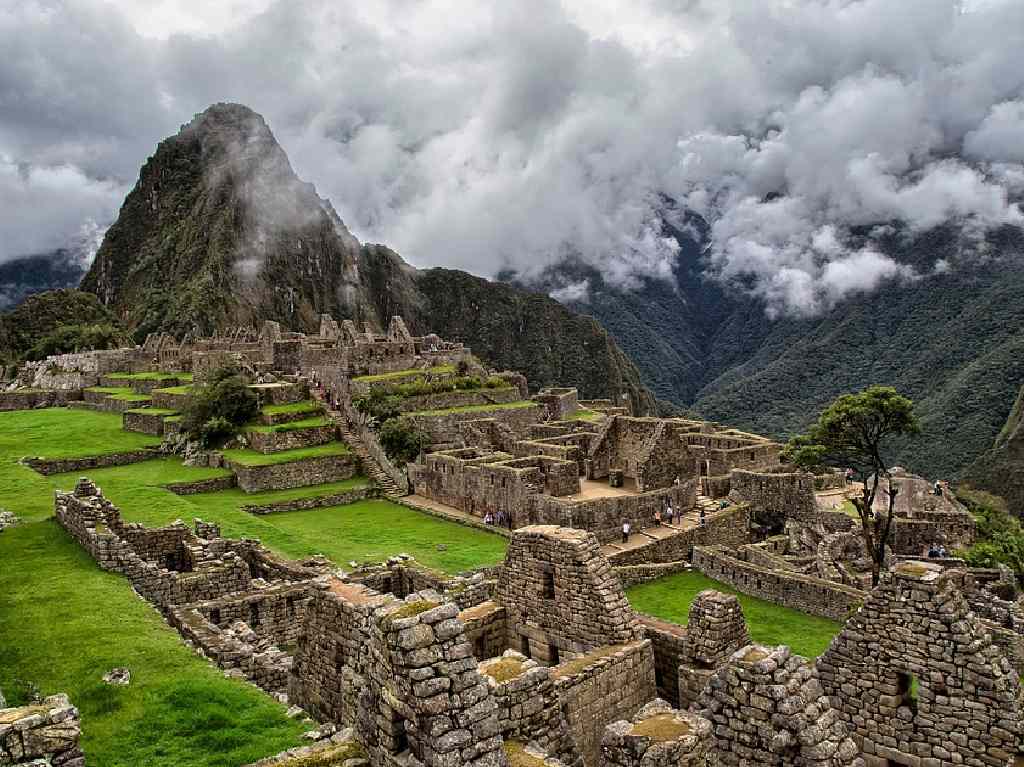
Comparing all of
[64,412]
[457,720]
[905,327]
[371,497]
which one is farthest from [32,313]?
[457,720]

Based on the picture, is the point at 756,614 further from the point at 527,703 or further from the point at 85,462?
the point at 85,462

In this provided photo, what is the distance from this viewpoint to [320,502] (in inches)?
971

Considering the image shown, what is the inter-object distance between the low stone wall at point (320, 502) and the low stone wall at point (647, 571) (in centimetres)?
1135

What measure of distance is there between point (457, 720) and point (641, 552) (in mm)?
15004

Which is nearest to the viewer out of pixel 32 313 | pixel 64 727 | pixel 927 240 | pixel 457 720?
pixel 457 720

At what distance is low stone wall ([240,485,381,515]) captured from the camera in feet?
75.4

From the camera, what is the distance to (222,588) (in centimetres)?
1119

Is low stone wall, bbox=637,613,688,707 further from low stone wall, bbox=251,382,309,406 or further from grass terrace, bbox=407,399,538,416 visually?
low stone wall, bbox=251,382,309,406

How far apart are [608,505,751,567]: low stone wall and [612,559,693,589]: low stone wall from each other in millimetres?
390

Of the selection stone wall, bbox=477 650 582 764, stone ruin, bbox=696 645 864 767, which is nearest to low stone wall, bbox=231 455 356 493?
stone wall, bbox=477 650 582 764

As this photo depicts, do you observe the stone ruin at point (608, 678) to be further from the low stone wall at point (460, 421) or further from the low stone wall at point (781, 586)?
the low stone wall at point (460, 421)

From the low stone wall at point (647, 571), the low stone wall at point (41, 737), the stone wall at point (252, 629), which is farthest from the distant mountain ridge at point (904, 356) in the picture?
the low stone wall at point (41, 737)

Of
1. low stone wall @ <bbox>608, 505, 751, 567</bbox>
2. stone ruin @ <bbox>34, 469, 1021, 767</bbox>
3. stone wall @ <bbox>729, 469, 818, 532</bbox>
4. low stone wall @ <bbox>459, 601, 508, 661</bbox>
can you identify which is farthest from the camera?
stone wall @ <bbox>729, 469, 818, 532</bbox>

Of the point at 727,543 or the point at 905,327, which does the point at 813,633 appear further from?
the point at 905,327
